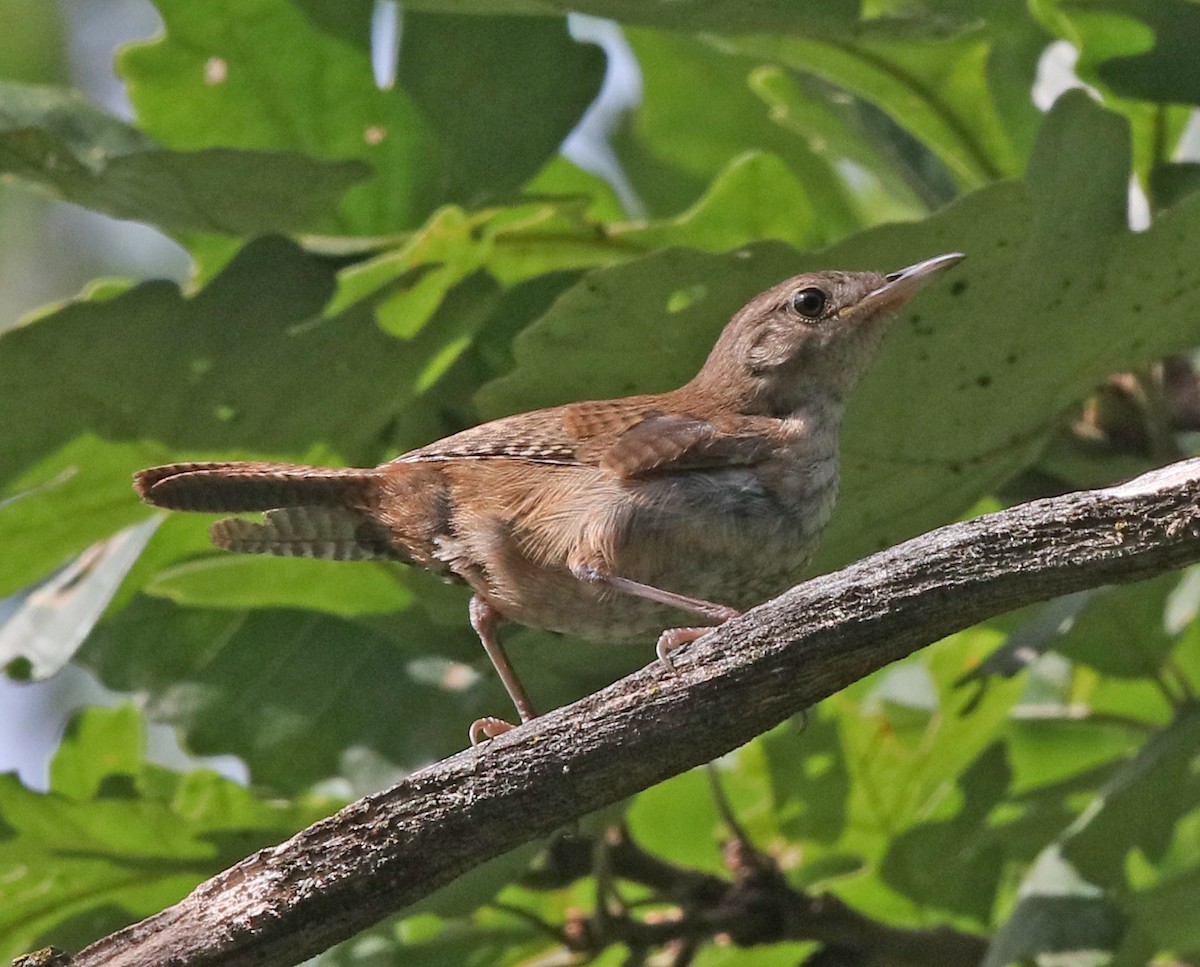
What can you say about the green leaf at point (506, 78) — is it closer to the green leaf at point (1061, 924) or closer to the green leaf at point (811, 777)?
the green leaf at point (811, 777)

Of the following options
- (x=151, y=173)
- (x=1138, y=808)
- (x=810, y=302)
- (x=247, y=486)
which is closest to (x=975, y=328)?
(x=810, y=302)

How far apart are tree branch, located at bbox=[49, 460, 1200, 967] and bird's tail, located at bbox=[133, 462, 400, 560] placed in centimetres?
101

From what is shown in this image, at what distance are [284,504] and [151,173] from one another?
1.88 feet

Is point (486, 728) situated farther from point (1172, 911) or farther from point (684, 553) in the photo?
point (1172, 911)

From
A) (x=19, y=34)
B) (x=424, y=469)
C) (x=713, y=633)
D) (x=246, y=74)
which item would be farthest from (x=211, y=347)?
(x=19, y=34)

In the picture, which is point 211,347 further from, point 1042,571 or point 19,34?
point 19,34

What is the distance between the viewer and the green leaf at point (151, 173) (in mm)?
2758

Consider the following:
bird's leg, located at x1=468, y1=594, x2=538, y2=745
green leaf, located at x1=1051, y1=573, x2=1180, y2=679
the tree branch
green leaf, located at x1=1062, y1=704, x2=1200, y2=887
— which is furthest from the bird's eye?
the tree branch

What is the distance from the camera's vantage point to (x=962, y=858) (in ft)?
10.4

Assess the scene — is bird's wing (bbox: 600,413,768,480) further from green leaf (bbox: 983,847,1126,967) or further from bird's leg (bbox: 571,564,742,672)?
green leaf (bbox: 983,847,1126,967)

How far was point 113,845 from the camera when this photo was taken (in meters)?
3.01

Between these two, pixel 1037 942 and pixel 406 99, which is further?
pixel 406 99

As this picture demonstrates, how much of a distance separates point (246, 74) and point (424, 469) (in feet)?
3.06

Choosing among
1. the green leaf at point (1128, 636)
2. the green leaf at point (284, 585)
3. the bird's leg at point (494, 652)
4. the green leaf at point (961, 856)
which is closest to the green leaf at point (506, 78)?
the green leaf at point (284, 585)
